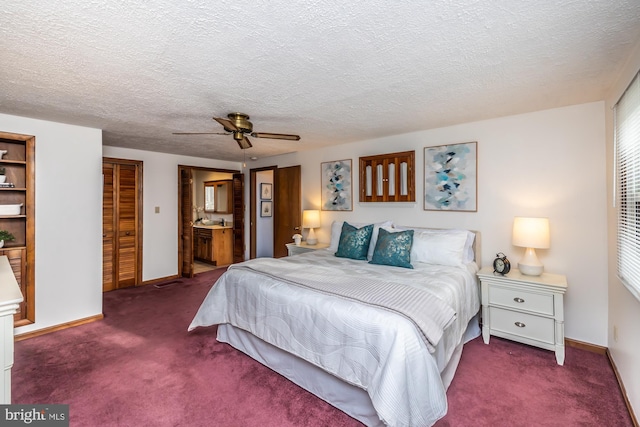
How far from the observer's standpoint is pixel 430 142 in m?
3.55

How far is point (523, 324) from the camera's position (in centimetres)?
256

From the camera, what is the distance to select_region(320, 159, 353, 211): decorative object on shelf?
4348 millimetres

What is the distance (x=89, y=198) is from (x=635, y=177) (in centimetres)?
483

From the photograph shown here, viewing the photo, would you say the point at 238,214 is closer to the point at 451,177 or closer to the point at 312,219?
the point at 312,219

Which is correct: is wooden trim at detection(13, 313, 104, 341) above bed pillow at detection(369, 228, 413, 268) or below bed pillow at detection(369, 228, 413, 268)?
below

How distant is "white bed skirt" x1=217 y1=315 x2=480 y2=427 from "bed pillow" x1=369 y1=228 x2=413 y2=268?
0.88 meters

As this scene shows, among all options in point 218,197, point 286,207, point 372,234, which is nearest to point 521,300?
point 372,234

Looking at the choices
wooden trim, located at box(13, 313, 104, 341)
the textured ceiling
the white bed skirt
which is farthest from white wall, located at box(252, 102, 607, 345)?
wooden trim, located at box(13, 313, 104, 341)

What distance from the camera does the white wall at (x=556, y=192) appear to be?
2613 millimetres

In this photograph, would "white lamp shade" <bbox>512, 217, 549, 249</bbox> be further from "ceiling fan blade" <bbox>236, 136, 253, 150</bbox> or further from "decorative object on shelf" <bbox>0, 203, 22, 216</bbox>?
"decorative object on shelf" <bbox>0, 203, 22, 216</bbox>

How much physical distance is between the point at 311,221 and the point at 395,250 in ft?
5.88

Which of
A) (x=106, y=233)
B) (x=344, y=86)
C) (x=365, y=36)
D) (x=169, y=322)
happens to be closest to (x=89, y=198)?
(x=106, y=233)

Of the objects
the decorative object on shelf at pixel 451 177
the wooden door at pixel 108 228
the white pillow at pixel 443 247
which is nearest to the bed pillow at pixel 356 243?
the white pillow at pixel 443 247

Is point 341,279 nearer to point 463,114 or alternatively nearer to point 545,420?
point 545,420
